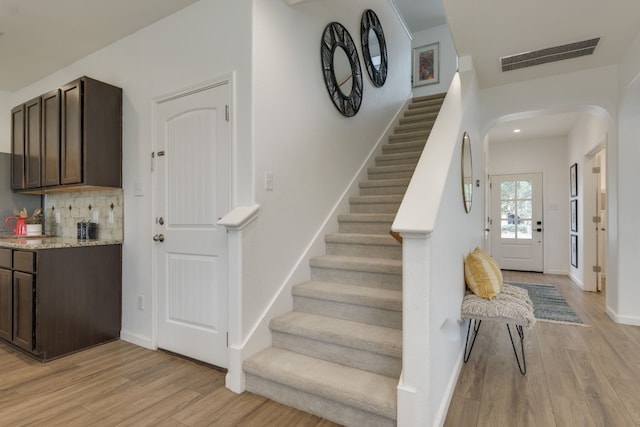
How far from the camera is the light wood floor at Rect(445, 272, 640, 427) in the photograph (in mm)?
1880

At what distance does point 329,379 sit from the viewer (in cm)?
187

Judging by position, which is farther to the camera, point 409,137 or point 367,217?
point 409,137

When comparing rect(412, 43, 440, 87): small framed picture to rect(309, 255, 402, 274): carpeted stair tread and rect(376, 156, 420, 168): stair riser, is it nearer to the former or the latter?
rect(376, 156, 420, 168): stair riser

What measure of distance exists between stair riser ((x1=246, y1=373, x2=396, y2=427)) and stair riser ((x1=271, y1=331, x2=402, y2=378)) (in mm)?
254

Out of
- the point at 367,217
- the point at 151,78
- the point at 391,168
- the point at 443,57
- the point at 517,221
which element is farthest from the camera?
the point at 517,221

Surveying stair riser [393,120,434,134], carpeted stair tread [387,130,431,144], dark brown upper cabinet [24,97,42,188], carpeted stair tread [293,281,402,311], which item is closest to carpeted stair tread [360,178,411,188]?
carpeted stair tread [387,130,431,144]

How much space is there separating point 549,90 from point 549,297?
2.75 meters

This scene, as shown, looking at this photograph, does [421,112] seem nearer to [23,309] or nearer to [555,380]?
[555,380]

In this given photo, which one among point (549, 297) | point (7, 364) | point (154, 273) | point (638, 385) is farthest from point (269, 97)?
point (549, 297)

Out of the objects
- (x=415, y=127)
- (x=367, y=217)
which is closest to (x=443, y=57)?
→ (x=415, y=127)

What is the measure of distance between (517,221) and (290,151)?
6171 mm

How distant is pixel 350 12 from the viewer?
358 centimetres

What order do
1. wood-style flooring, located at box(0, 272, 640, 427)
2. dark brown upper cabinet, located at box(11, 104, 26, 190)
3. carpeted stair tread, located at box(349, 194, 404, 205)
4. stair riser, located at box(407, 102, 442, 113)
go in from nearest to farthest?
wood-style flooring, located at box(0, 272, 640, 427), carpeted stair tread, located at box(349, 194, 404, 205), dark brown upper cabinet, located at box(11, 104, 26, 190), stair riser, located at box(407, 102, 442, 113)

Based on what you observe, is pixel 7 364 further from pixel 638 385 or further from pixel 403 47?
pixel 403 47
